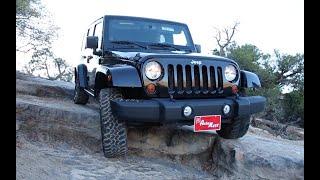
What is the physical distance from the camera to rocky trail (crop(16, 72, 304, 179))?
4.01m

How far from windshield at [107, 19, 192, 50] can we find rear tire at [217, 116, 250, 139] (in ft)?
4.48

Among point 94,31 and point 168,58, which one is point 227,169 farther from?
point 94,31

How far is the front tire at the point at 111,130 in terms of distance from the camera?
403 cm

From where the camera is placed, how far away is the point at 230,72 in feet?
14.3

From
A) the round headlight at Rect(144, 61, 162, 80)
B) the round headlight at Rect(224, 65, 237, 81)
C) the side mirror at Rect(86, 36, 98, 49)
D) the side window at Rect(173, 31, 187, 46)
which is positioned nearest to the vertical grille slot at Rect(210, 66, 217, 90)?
the round headlight at Rect(224, 65, 237, 81)

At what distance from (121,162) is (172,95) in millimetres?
982

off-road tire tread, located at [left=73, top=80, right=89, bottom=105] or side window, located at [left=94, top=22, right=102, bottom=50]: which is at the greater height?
side window, located at [left=94, top=22, right=102, bottom=50]

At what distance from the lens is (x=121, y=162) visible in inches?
168

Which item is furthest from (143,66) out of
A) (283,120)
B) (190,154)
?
(283,120)

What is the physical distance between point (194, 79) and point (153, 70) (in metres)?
0.48

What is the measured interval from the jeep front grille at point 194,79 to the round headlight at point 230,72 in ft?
0.30

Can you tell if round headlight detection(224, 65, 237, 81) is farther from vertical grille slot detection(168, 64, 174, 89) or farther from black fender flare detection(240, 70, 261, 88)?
vertical grille slot detection(168, 64, 174, 89)

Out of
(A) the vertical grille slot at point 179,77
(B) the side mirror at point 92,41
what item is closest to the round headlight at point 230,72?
(A) the vertical grille slot at point 179,77

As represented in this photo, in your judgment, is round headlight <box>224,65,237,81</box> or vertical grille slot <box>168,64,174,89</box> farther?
round headlight <box>224,65,237,81</box>
